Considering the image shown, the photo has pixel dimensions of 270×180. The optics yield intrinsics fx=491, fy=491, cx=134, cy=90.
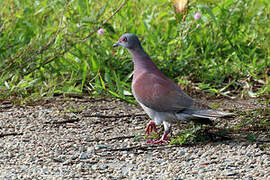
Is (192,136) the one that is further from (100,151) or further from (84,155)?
(84,155)

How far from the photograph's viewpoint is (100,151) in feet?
12.1

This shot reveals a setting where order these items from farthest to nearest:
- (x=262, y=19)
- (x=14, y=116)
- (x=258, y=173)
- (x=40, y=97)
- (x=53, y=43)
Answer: (x=262, y=19), (x=53, y=43), (x=40, y=97), (x=14, y=116), (x=258, y=173)

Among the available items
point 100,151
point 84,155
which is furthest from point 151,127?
point 84,155

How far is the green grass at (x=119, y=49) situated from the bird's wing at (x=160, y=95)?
30.8 inches

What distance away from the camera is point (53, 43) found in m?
5.30

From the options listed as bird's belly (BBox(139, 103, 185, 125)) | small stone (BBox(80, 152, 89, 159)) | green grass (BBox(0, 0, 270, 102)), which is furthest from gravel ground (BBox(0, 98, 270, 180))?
green grass (BBox(0, 0, 270, 102))

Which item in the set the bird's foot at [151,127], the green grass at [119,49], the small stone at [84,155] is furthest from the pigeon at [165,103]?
the green grass at [119,49]

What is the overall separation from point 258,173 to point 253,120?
0.97 metres

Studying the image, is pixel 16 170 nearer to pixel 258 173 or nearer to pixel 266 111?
pixel 258 173

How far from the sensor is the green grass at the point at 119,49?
4.93 meters

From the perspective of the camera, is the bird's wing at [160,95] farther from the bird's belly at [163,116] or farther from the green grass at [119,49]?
the green grass at [119,49]

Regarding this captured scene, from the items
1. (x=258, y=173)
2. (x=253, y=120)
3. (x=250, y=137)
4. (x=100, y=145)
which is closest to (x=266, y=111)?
(x=253, y=120)

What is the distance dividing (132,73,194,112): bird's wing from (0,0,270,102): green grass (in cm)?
78

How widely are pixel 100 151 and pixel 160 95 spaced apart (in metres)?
0.63
